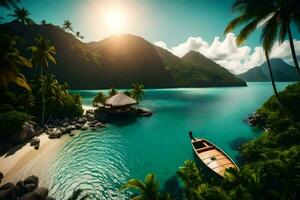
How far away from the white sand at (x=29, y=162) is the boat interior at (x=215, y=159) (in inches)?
572

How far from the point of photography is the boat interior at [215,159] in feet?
49.9

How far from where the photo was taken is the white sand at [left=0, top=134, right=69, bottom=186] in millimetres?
17172

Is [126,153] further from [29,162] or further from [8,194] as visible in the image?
[8,194]

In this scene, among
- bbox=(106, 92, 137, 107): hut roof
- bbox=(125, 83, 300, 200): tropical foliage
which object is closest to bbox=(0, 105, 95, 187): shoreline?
bbox=(125, 83, 300, 200): tropical foliage

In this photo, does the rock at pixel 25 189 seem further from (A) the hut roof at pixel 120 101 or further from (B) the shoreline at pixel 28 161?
(A) the hut roof at pixel 120 101

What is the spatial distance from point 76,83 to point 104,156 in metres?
158

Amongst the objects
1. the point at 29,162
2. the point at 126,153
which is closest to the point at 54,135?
the point at 29,162

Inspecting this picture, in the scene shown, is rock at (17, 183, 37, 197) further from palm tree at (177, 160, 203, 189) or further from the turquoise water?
palm tree at (177, 160, 203, 189)

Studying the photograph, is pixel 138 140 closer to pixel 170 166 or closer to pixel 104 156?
pixel 104 156

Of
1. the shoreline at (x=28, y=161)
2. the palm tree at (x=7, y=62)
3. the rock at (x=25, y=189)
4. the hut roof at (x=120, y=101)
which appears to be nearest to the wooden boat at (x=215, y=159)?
the shoreline at (x=28, y=161)

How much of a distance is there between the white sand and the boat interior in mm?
14540

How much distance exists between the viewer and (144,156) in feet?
73.1

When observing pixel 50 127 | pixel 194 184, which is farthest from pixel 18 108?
pixel 194 184

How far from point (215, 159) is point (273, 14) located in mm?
12791
